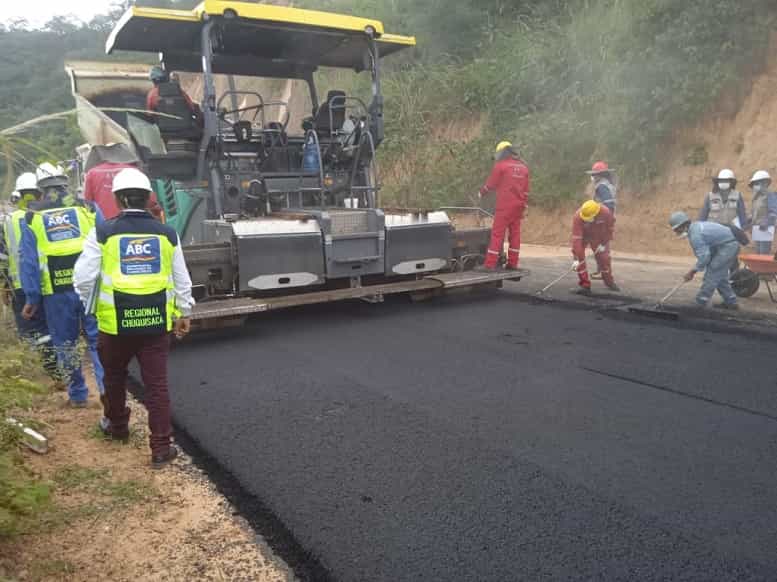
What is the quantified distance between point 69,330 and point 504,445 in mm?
2838

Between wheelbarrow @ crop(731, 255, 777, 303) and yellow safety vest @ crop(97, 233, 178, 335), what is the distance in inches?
237

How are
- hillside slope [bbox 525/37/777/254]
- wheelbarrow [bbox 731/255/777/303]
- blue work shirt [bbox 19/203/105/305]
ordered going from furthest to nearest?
hillside slope [bbox 525/37/777/254]
wheelbarrow [bbox 731/255/777/303]
blue work shirt [bbox 19/203/105/305]

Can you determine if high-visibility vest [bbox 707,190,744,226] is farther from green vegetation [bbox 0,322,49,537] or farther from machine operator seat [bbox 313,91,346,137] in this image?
green vegetation [bbox 0,322,49,537]

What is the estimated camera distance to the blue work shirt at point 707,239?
21.1ft

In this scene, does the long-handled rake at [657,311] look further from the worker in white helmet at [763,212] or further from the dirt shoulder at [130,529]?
the dirt shoulder at [130,529]

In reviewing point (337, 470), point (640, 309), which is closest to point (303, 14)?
point (640, 309)

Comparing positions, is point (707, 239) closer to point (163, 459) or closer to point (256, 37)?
point (256, 37)

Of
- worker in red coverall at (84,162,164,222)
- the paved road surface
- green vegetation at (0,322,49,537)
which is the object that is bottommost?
the paved road surface

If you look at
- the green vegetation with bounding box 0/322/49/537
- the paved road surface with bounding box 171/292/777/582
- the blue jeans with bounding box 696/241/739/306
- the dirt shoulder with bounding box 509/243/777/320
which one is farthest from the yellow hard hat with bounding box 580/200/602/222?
the green vegetation with bounding box 0/322/49/537

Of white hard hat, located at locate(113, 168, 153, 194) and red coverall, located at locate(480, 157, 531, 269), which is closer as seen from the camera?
white hard hat, located at locate(113, 168, 153, 194)

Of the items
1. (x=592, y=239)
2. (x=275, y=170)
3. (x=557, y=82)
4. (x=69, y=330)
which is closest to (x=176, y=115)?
(x=275, y=170)

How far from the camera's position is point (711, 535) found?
105 inches

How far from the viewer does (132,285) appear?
3443mm

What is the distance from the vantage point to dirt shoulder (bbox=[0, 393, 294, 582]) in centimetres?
256
